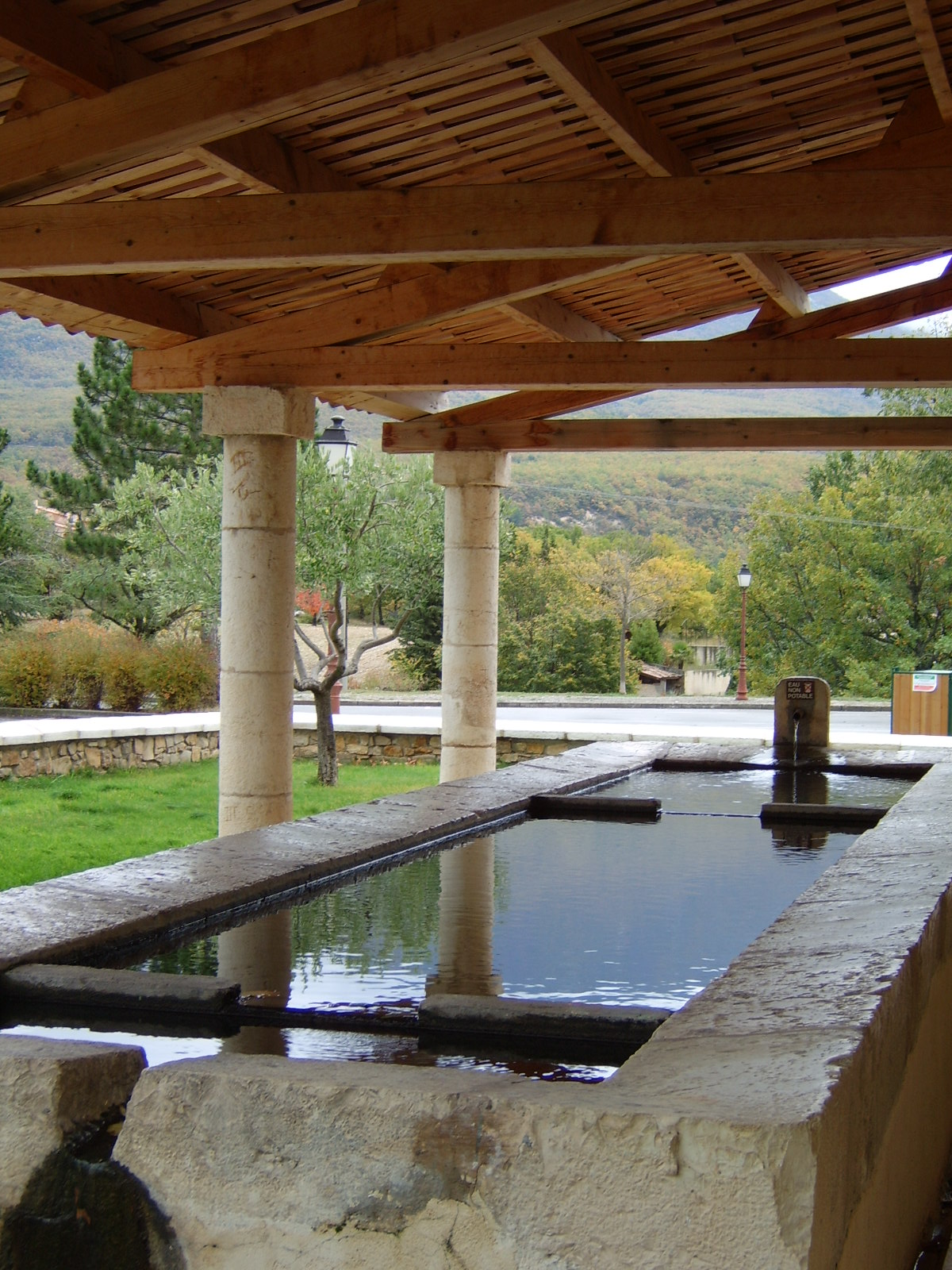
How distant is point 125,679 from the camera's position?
18.0 metres

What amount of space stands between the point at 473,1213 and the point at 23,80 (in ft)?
12.8

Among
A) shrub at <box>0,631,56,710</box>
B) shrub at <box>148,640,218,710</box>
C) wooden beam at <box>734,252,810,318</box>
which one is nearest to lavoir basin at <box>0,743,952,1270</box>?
wooden beam at <box>734,252,810,318</box>

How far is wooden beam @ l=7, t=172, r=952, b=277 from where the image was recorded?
14.8 ft

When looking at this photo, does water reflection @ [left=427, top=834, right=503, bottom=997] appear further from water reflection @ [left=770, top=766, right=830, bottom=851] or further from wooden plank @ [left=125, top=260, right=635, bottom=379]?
wooden plank @ [left=125, top=260, right=635, bottom=379]

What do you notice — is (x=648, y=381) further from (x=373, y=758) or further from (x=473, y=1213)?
(x=373, y=758)

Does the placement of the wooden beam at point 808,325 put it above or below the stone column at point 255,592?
above

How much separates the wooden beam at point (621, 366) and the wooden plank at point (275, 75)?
3.28m

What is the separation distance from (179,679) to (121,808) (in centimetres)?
621

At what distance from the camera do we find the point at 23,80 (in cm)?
447

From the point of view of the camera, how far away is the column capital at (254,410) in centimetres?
748

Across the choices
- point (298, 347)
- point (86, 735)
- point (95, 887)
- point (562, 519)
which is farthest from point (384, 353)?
point (562, 519)

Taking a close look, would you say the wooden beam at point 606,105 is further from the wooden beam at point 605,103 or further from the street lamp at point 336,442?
the street lamp at point 336,442

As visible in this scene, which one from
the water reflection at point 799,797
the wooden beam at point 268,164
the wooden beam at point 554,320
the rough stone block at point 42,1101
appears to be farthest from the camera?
the wooden beam at point 554,320

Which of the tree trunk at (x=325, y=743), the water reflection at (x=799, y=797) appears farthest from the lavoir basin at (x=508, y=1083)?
the tree trunk at (x=325, y=743)
